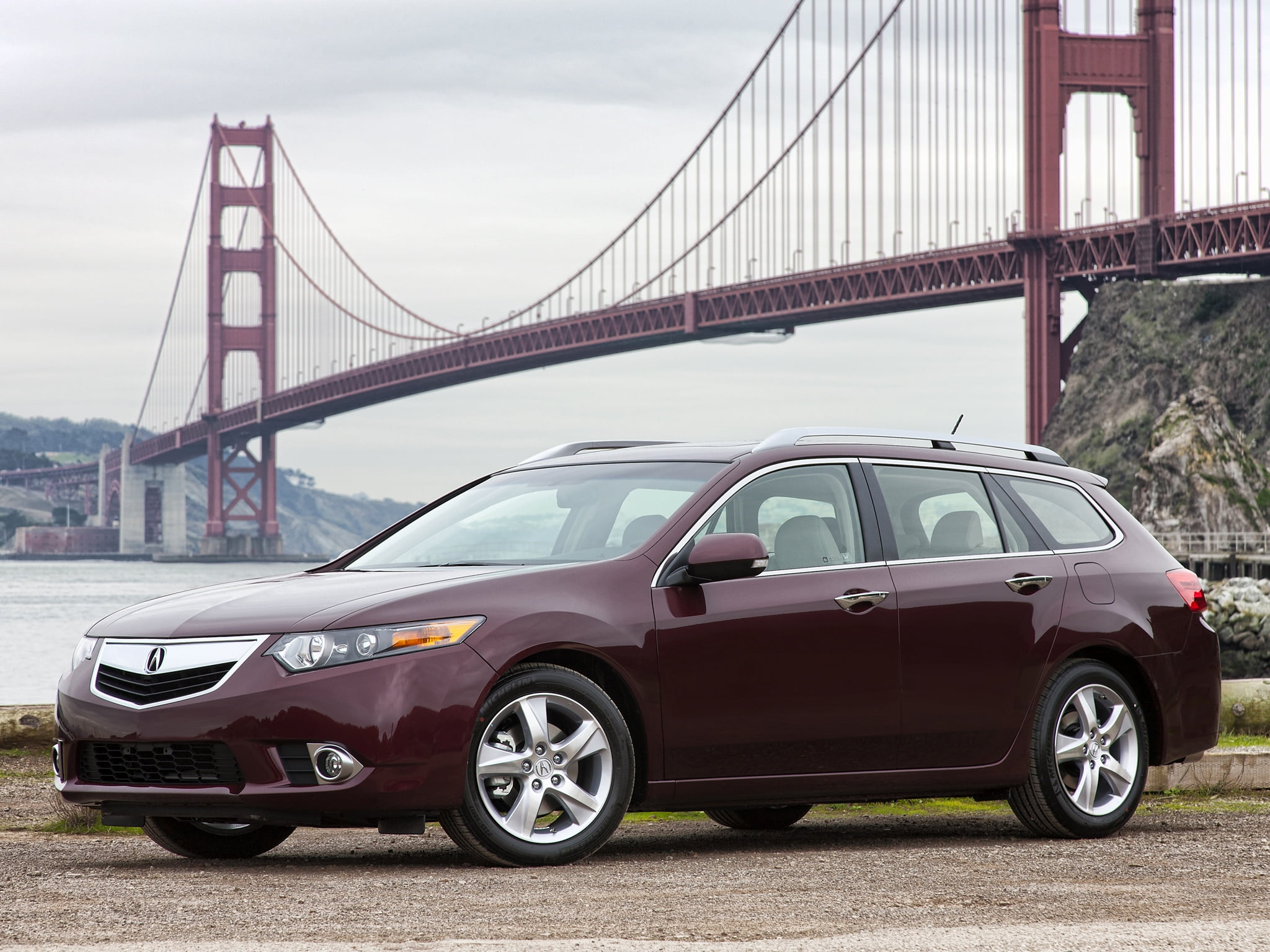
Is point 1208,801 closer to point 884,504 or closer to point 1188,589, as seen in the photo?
point 1188,589

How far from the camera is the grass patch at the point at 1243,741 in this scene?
8.60 metres

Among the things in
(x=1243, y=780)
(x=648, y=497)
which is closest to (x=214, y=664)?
(x=648, y=497)

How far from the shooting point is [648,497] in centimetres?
627

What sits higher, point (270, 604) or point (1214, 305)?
point (1214, 305)

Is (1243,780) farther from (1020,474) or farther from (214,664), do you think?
(214,664)

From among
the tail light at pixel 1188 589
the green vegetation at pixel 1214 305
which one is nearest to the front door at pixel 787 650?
the tail light at pixel 1188 589

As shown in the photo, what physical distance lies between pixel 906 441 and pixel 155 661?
283cm

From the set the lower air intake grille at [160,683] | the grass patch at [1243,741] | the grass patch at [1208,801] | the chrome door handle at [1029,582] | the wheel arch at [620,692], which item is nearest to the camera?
the lower air intake grille at [160,683]

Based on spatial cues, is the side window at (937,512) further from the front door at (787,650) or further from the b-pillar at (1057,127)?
the b-pillar at (1057,127)

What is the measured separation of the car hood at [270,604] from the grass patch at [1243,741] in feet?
14.0

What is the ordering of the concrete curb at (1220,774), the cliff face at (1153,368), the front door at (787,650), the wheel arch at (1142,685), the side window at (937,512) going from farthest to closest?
1. the cliff face at (1153,368)
2. the concrete curb at (1220,774)
3. the wheel arch at (1142,685)
4. the side window at (937,512)
5. the front door at (787,650)

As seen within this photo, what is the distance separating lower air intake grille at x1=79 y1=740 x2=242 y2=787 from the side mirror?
148cm

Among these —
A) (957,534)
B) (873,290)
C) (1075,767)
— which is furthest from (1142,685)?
(873,290)

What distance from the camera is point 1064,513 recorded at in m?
7.25
